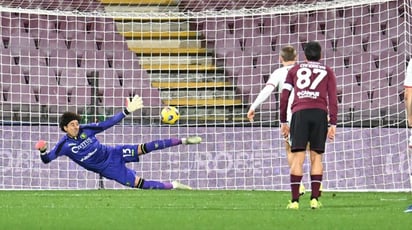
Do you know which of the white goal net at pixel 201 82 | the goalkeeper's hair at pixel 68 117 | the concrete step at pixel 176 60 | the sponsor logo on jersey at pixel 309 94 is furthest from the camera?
the concrete step at pixel 176 60

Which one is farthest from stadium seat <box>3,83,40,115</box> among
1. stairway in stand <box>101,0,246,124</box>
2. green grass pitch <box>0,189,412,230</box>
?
green grass pitch <box>0,189,412,230</box>

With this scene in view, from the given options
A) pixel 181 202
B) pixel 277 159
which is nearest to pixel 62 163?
pixel 277 159

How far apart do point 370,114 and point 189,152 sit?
8.31 ft

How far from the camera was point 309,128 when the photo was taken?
8680mm

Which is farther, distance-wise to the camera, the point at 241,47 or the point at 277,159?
the point at 241,47

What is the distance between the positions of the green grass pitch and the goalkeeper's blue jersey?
41.6 inches

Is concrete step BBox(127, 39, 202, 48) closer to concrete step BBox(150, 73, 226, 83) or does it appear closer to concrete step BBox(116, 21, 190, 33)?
concrete step BBox(116, 21, 190, 33)

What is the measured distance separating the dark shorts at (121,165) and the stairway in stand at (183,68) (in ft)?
12.6

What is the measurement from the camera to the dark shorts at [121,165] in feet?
40.4

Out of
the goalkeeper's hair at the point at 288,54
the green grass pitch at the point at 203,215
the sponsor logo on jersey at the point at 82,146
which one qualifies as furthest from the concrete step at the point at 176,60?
the goalkeeper's hair at the point at 288,54

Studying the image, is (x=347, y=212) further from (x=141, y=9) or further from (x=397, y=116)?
(x=141, y=9)

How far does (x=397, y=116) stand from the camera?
50.8 feet

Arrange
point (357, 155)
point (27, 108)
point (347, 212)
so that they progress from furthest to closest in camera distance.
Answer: point (27, 108) < point (357, 155) < point (347, 212)

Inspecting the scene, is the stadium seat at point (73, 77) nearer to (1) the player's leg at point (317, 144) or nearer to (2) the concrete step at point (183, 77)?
(2) the concrete step at point (183, 77)
